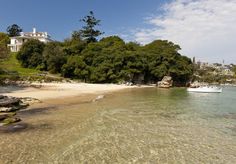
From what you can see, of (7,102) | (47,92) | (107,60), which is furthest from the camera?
(107,60)

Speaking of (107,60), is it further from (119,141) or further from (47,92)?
(119,141)

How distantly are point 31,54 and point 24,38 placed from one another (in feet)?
115

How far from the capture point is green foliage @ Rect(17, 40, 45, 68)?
7638 cm

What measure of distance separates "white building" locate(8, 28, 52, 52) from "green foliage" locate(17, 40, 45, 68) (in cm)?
1701

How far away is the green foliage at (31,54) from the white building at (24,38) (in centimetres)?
1701

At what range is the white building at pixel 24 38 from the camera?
10770 cm

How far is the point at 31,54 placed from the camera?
3059 inches

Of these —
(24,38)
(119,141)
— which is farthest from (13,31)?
(119,141)

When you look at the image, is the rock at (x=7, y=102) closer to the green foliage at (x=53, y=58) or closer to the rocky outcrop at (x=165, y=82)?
the green foliage at (x=53, y=58)

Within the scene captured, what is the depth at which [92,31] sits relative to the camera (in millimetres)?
95500

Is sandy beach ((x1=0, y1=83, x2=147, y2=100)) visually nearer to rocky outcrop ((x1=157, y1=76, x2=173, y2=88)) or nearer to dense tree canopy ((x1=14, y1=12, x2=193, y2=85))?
dense tree canopy ((x1=14, y1=12, x2=193, y2=85))

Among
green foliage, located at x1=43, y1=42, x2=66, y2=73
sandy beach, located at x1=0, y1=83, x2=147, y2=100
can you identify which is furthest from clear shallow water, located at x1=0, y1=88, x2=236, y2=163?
green foliage, located at x1=43, y1=42, x2=66, y2=73

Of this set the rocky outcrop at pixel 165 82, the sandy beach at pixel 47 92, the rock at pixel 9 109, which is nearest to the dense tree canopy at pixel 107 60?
the rocky outcrop at pixel 165 82

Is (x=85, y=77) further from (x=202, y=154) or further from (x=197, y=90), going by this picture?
(x=202, y=154)
